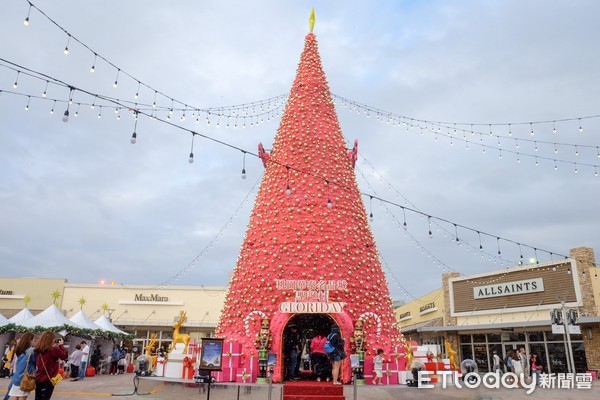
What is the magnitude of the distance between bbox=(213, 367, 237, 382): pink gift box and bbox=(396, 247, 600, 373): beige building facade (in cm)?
1014

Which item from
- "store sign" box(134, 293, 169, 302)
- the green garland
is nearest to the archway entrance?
the green garland

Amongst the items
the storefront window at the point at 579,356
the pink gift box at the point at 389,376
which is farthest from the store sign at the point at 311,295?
the storefront window at the point at 579,356

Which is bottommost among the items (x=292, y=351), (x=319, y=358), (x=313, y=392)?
(x=313, y=392)

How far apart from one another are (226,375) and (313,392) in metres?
2.45

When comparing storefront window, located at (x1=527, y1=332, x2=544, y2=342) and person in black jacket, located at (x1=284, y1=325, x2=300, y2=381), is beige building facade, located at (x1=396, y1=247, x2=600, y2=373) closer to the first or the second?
storefront window, located at (x1=527, y1=332, x2=544, y2=342)

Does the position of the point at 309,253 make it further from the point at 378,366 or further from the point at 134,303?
the point at 134,303

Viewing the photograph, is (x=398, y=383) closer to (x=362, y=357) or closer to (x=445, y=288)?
(x=362, y=357)

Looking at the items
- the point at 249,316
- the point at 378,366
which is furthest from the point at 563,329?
the point at 249,316

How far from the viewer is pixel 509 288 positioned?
21172 mm

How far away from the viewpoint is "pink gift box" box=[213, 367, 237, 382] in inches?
404

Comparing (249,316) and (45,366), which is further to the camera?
(249,316)

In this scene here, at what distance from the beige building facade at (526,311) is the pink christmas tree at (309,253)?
6987 millimetres

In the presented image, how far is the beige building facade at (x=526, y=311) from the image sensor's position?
18016 millimetres

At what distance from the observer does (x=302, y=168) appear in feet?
39.8
